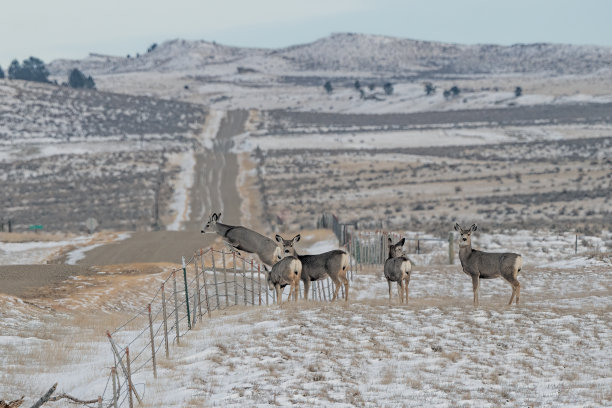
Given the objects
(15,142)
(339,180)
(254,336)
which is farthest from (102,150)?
(254,336)

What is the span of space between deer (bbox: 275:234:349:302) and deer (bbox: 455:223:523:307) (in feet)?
9.05

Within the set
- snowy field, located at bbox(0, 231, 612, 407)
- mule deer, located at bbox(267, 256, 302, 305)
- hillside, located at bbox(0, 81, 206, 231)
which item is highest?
mule deer, located at bbox(267, 256, 302, 305)

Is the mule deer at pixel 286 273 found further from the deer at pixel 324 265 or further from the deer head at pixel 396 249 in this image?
the deer head at pixel 396 249

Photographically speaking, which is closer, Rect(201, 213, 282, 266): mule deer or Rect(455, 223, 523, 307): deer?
Rect(455, 223, 523, 307): deer

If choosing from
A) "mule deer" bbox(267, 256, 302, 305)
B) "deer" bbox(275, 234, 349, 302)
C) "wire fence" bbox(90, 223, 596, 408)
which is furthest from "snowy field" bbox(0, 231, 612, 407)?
"deer" bbox(275, 234, 349, 302)

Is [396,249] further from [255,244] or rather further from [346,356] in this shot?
[346,356]

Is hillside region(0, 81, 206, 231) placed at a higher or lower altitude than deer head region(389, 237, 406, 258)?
lower

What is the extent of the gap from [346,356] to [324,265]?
17.7ft

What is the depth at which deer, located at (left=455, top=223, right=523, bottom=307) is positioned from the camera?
19031 millimetres

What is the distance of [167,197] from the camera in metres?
77.6

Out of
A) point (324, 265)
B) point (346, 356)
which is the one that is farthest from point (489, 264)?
point (346, 356)

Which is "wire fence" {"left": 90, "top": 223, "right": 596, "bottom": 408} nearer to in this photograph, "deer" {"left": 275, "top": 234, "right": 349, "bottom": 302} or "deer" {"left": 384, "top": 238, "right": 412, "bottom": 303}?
"deer" {"left": 384, "top": 238, "right": 412, "bottom": 303}

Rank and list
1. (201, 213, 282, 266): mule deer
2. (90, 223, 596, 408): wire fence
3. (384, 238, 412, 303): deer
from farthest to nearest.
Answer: (201, 213, 282, 266): mule deer < (384, 238, 412, 303): deer < (90, 223, 596, 408): wire fence

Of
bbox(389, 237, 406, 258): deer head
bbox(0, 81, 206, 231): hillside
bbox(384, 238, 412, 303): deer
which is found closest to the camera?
bbox(384, 238, 412, 303): deer
